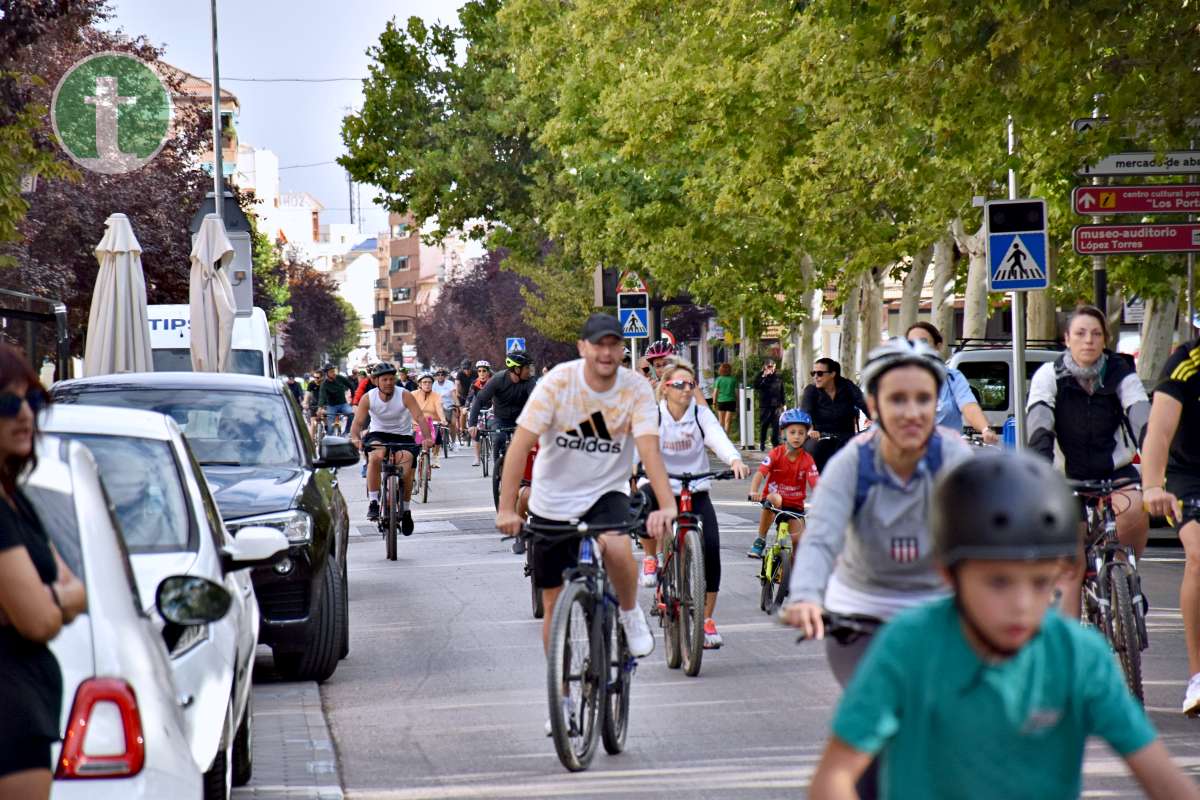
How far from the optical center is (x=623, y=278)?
38.3 meters

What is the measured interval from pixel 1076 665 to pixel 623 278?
1394 inches

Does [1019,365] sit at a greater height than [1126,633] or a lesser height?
greater

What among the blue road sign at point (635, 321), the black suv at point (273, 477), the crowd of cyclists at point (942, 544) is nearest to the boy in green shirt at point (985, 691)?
the crowd of cyclists at point (942, 544)

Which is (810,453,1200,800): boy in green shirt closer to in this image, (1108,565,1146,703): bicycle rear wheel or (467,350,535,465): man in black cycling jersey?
(1108,565,1146,703): bicycle rear wheel

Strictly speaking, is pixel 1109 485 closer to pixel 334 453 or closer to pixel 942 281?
pixel 334 453

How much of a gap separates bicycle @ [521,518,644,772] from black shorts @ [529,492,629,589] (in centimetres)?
7

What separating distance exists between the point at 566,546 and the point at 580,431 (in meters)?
0.49

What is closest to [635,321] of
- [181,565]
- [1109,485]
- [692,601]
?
[692,601]

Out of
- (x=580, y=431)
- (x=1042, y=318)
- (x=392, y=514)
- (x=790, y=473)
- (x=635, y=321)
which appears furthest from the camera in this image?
(x=635, y=321)

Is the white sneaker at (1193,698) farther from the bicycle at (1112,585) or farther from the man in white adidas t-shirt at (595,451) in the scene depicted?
the man in white adidas t-shirt at (595,451)

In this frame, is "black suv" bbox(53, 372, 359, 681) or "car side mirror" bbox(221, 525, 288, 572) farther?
"black suv" bbox(53, 372, 359, 681)

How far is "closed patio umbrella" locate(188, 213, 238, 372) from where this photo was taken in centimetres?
1950

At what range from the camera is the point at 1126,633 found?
28.9 feet

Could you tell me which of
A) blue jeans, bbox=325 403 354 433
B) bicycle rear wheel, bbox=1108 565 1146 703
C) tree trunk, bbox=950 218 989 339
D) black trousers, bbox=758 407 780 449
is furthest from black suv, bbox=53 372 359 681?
black trousers, bbox=758 407 780 449
